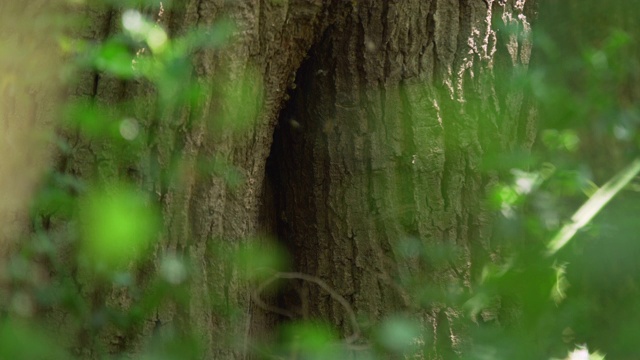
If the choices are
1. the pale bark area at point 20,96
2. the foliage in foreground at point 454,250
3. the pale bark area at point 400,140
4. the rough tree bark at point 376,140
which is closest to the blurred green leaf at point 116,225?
the foliage in foreground at point 454,250

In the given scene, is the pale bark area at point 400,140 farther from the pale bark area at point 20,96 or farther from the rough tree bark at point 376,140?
the pale bark area at point 20,96

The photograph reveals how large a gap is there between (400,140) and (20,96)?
94 centimetres

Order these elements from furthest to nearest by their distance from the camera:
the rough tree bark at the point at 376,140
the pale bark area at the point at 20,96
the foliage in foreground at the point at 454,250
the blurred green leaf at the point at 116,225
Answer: the rough tree bark at the point at 376,140
the pale bark area at the point at 20,96
the blurred green leaf at the point at 116,225
the foliage in foreground at the point at 454,250

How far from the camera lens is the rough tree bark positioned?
2086 mm

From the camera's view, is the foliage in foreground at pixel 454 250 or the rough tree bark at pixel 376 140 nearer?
the foliage in foreground at pixel 454 250

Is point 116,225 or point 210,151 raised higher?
point 210,151

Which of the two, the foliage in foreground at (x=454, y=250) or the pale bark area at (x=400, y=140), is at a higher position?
the pale bark area at (x=400, y=140)

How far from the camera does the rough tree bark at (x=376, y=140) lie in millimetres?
2086

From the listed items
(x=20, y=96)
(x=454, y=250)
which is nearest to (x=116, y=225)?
(x=20, y=96)

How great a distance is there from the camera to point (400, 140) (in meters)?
2.17

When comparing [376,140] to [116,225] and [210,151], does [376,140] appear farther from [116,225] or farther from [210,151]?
[116,225]

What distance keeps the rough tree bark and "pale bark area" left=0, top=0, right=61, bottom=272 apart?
18.9 inches

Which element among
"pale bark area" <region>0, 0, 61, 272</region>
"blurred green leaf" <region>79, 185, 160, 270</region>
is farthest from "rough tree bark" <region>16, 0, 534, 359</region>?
"pale bark area" <region>0, 0, 61, 272</region>

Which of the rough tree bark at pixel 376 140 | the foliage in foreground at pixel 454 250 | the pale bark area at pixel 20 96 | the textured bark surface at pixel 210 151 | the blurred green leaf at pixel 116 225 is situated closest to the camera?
the foliage in foreground at pixel 454 250
